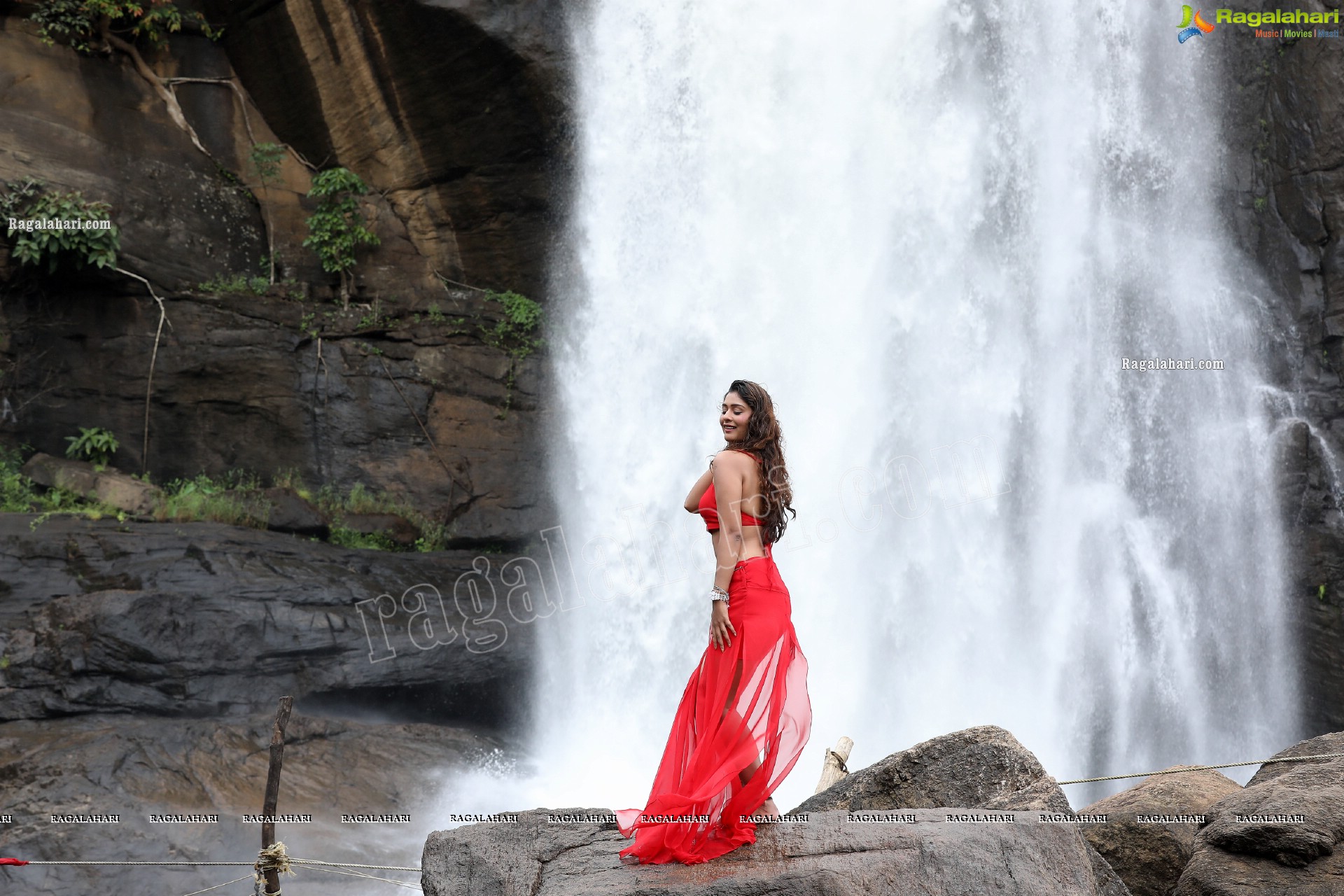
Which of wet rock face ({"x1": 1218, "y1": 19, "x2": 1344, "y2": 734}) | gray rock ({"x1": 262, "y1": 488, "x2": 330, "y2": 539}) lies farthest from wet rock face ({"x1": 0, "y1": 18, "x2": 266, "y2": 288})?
wet rock face ({"x1": 1218, "y1": 19, "x2": 1344, "y2": 734})

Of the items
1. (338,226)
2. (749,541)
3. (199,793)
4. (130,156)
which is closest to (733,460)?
(749,541)

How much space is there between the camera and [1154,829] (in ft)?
15.0

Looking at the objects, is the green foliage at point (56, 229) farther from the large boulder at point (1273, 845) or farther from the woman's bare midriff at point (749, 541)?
the large boulder at point (1273, 845)

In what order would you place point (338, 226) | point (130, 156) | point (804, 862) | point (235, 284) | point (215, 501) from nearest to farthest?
point (804, 862) → point (215, 501) → point (130, 156) → point (235, 284) → point (338, 226)

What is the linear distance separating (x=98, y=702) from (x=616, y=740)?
188 inches

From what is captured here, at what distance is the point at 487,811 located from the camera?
819 cm

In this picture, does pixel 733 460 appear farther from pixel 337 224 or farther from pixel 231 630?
pixel 337 224

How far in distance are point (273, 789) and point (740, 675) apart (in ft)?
7.25

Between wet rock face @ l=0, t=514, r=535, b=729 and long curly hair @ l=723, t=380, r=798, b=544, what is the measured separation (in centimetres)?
669

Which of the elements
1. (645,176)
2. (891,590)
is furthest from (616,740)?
(645,176)

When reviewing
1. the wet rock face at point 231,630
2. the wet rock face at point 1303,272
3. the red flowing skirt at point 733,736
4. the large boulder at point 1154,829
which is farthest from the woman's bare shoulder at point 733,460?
the wet rock face at point 1303,272

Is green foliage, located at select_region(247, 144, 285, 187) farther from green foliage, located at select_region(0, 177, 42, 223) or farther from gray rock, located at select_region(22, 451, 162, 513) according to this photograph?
gray rock, located at select_region(22, 451, 162, 513)

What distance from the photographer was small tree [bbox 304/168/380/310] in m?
11.9

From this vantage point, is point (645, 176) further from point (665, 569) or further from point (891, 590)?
point (891, 590)
